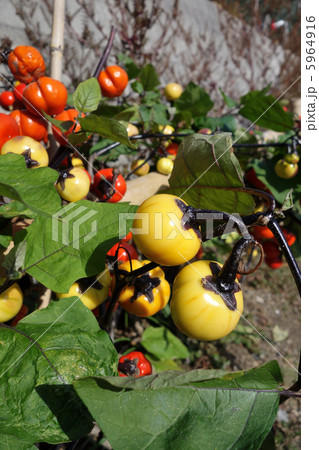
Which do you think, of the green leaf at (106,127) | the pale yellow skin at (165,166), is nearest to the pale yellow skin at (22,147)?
the green leaf at (106,127)

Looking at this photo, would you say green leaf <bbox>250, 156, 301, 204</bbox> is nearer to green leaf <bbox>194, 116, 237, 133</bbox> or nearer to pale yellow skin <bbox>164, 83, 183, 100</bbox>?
green leaf <bbox>194, 116, 237, 133</bbox>

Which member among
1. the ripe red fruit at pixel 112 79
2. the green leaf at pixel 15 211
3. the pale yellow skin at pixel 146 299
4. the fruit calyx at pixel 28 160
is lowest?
the pale yellow skin at pixel 146 299

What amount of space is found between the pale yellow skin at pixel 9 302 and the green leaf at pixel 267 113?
0.88 metres

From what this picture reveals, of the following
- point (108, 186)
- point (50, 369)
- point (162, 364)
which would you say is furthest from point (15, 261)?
point (162, 364)

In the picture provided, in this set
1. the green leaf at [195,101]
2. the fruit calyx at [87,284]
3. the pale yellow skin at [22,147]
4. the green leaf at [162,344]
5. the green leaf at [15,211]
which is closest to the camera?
the green leaf at [15,211]

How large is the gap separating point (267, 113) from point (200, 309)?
863 millimetres

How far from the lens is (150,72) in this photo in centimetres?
134

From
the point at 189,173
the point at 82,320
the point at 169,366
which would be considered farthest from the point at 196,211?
the point at 169,366

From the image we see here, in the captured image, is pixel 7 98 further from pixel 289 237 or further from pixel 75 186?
pixel 289 237

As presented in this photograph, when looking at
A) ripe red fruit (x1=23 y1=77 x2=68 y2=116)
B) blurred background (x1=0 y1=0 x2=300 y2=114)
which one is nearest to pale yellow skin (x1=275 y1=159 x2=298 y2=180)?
blurred background (x1=0 y1=0 x2=300 y2=114)

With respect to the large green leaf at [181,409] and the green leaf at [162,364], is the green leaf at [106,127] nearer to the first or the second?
the large green leaf at [181,409]

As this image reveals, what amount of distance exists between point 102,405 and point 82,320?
0.16 metres

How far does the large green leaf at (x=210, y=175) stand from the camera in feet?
1.57
